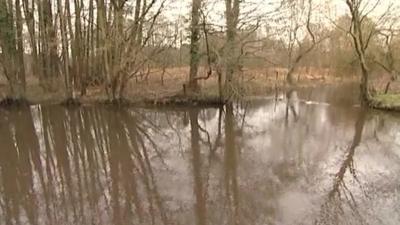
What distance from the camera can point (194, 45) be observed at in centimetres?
1802

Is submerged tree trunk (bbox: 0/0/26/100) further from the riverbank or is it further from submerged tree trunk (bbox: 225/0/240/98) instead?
submerged tree trunk (bbox: 225/0/240/98)

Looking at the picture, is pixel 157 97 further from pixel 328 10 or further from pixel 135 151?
pixel 328 10

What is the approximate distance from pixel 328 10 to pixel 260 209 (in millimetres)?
21654

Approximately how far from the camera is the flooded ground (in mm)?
6574

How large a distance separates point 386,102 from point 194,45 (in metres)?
8.17

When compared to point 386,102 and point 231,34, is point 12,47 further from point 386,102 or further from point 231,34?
point 386,102

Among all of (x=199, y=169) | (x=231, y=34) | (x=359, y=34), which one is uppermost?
(x=359, y=34)

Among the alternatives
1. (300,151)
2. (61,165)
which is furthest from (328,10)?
(61,165)

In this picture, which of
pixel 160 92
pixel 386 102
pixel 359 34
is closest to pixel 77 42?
pixel 160 92

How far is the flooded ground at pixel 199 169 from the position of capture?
6.57 meters

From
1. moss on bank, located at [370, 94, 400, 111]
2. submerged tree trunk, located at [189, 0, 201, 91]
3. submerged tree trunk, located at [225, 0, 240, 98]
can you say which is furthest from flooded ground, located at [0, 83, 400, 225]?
submerged tree trunk, located at [189, 0, 201, 91]

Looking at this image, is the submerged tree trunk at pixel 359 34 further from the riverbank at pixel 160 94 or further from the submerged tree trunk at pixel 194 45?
the submerged tree trunk at pixel 194 45

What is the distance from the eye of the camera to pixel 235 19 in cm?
1606

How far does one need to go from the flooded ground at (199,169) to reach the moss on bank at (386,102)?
1057 mm
